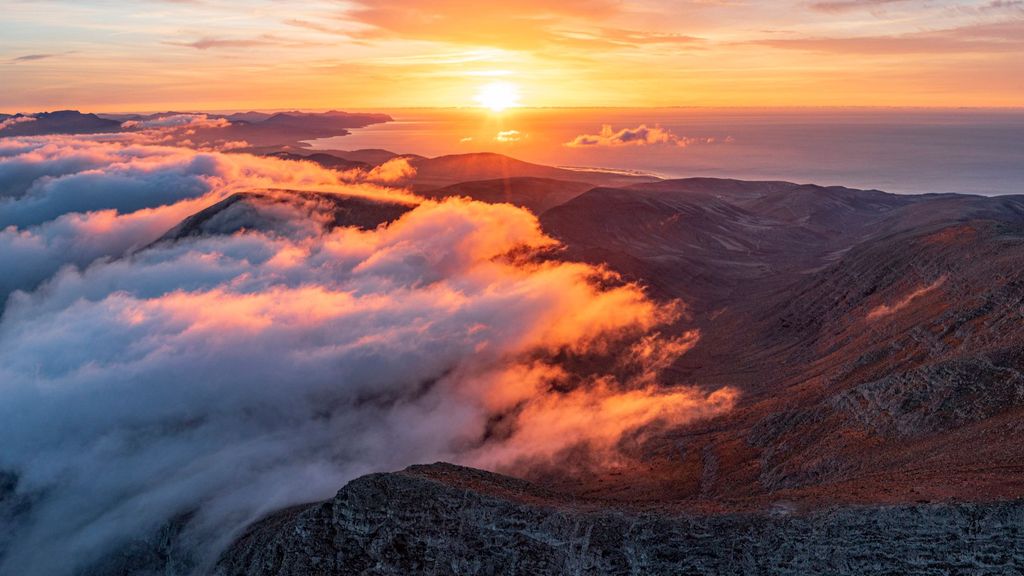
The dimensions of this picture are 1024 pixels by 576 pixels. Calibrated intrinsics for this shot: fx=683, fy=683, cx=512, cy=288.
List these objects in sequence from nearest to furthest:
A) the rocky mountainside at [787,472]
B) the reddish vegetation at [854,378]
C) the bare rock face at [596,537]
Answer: the bare rock face at [596,537] → the rocky mountainside at [787,472] → the reddish vegetation at [854,378]

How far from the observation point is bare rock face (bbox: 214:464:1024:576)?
1261 inches

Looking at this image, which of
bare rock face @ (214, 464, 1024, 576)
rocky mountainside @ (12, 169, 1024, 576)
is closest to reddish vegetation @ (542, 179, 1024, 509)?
rocky mountainside @ (12, 169, 1024, 576)

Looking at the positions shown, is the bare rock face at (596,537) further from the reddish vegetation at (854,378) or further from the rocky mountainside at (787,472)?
the reddish vegetation at (854,378)

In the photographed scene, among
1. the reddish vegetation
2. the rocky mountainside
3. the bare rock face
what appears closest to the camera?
the bare rock face

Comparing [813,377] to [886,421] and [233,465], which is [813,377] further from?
[233,465]

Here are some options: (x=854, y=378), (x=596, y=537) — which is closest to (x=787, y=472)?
(x=854, y=378)

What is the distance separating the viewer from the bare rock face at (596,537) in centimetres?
3203

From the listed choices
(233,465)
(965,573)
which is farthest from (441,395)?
(965,573)

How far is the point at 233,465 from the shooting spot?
75.2m

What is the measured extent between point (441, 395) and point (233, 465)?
27723 mm

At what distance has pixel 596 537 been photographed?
35062 millimetres

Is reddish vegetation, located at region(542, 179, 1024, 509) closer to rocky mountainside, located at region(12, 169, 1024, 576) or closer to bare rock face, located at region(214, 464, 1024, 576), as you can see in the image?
rocky mountainside, located at region(12, 169, 1024, 576)

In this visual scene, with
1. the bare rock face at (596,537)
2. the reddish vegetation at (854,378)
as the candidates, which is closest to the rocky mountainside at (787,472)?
the bare rock face at (596,537)

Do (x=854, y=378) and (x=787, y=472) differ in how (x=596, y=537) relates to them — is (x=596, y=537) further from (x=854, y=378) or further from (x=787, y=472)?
(x=854, y=378)
